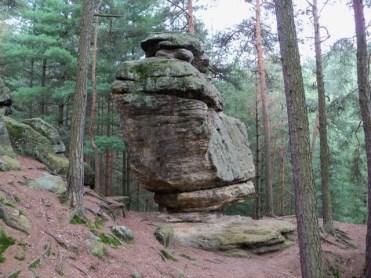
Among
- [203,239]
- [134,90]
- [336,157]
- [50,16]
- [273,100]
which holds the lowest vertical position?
[203,239]

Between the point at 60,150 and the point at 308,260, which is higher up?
the point at 60,150

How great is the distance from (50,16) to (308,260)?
14319 mm

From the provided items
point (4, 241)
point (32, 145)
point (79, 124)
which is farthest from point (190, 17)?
point (4, 241)

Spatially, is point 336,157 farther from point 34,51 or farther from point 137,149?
point 34,51

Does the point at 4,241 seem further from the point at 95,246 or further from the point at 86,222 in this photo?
the point at 86,222

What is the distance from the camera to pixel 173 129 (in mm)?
11969

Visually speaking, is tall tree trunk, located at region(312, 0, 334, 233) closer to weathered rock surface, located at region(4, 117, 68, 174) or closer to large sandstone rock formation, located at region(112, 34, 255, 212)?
large sandstone rock formation, located at region(112, 34, 255, 212)

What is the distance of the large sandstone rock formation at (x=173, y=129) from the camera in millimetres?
11922

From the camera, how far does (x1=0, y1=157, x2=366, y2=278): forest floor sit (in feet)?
19.1

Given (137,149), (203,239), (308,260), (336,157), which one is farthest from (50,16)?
(336,157)

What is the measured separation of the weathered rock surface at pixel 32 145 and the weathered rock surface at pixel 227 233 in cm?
354

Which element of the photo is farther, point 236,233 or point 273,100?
point 273,100

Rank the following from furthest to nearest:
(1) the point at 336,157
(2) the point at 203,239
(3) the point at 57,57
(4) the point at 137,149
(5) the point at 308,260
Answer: (1) the point at 336,157 → (3) the point at 57,57 → (4) the point at 137,149 → (2) the point at 203,239 → (5) the point at 308,260

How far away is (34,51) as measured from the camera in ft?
51.0
